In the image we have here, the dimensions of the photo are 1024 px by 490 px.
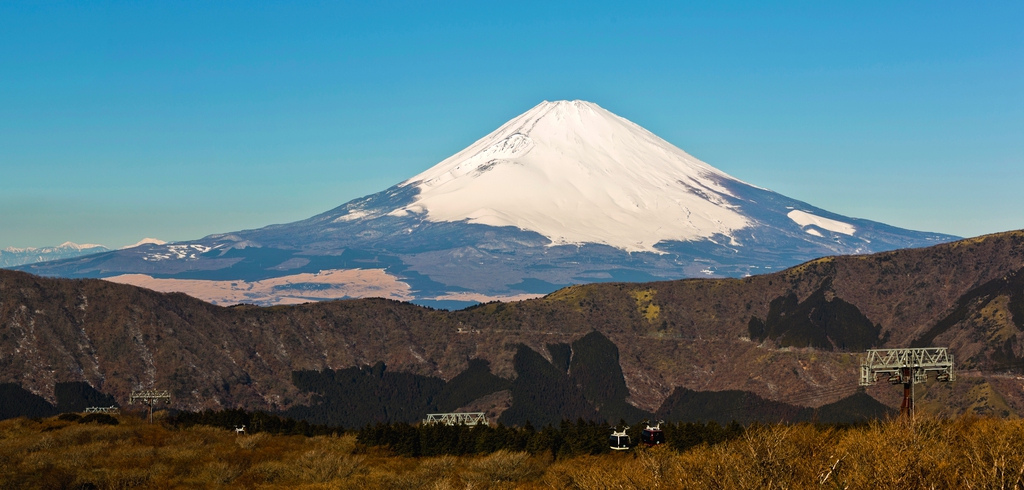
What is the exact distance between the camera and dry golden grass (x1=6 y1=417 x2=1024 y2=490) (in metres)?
80.8

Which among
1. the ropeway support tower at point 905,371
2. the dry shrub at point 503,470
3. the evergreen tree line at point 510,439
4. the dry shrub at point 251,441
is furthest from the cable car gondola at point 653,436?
the dry shrub at point 251,441

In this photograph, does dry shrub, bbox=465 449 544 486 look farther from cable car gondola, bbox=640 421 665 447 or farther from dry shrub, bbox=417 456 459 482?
cable car gondola, bbox=640 421 665 447

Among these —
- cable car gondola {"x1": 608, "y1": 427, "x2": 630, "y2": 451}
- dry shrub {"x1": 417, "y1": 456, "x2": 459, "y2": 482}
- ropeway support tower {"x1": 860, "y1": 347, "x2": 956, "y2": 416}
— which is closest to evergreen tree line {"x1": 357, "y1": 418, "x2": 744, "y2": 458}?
cable car gondola {"x1": 608, "y1": 427, "x2": 630, "y2": 451}

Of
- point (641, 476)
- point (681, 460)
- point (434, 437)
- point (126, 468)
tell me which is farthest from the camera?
point (434, 437)

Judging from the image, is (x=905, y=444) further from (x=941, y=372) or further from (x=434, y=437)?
(x=434, y=437)

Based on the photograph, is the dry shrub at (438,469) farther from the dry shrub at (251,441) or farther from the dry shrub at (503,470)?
the dry shrub at (251,441)

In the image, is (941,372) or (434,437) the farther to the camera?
(434,437)

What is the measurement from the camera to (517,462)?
5300 inches

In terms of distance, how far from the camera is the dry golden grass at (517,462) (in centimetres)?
8075

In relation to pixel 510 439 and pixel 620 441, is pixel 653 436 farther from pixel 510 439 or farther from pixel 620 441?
pixel 510 439

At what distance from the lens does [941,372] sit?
417 ft

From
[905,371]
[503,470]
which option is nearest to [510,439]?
[503,470]

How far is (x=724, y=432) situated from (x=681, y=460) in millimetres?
73578

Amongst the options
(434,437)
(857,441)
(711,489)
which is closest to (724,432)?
(434,437)
